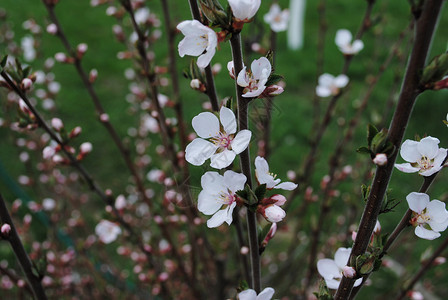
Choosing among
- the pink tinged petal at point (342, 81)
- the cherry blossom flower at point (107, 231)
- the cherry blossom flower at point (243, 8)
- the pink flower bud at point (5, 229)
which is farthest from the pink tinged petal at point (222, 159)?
the cherry blossom flower at point (107, 231)

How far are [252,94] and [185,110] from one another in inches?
168

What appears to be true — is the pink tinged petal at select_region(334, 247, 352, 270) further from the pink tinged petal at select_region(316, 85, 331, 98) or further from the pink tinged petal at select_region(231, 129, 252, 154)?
the pink tinged petal at select_region(316, 85, 331, 98)

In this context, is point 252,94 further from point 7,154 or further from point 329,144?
point 7,154

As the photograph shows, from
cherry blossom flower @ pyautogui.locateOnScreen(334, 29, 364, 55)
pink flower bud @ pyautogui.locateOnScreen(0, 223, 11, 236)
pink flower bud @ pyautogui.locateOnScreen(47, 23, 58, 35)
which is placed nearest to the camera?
pink flower bud @ pyautogui.locateOnScreen(0, 223, 11, 236)

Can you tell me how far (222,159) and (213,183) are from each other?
0.06m

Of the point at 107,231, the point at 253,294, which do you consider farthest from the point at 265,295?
the point at 107,231

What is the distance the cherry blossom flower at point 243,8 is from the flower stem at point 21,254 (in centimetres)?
78

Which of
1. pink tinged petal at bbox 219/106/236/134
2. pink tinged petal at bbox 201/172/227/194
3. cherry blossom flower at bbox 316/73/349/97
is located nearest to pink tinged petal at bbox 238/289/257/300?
pink tinged petal at bbox 201/172/227/194

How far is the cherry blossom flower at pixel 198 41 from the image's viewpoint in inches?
33.2

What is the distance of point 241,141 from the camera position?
33.7 inches

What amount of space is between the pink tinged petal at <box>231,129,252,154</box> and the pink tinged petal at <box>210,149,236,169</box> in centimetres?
3

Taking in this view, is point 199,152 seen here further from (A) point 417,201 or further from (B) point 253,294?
(A) point 417,201

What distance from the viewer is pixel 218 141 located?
978 mm

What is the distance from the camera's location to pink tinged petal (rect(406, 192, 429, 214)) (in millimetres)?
905
